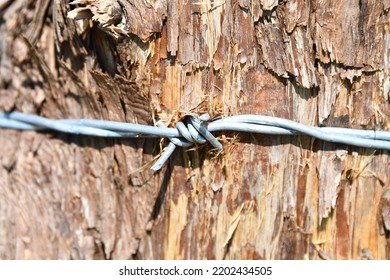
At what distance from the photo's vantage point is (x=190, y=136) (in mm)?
1339

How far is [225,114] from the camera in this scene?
4.46ft

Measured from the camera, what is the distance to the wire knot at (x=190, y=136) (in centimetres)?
133

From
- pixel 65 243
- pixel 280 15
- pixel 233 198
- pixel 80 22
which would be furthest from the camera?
pixel 65 243

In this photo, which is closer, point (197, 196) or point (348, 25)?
point (348, 25)

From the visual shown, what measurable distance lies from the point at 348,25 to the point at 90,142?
2.72 ft

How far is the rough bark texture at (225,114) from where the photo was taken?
1.31m

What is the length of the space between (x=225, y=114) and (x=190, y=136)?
0.11 meters

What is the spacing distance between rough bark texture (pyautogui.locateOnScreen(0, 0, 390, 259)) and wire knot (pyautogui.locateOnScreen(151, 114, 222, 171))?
0.04 meters

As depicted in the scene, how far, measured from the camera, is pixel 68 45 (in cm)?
165

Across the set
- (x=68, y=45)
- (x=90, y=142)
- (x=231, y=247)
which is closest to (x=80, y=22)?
(x=68, y=45)

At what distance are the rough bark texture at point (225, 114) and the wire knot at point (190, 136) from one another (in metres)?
0.04

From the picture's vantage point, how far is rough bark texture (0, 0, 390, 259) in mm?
1313

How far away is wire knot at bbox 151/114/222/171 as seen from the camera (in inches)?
52.5

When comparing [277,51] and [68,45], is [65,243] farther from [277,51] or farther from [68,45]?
[277,51]
